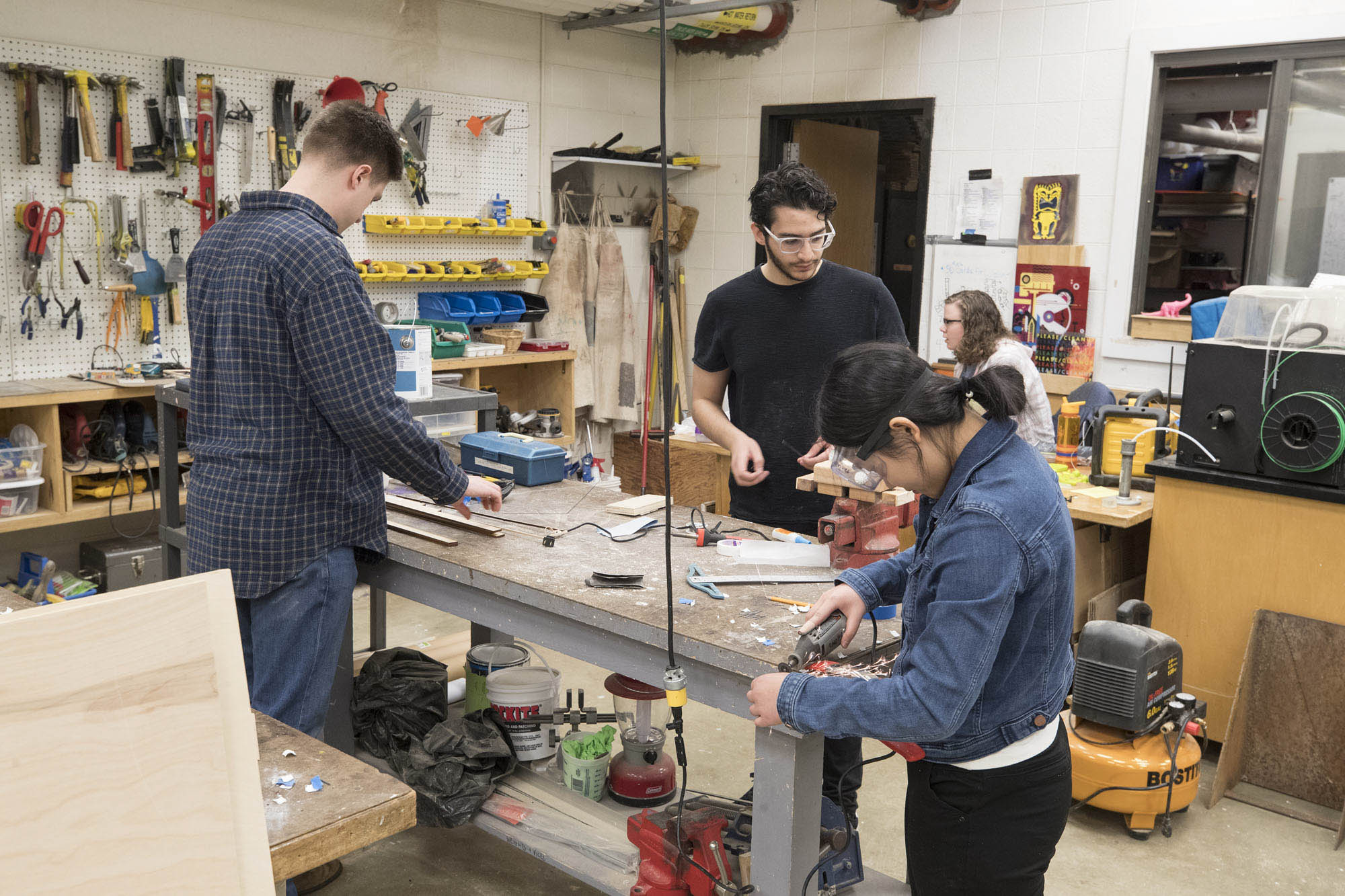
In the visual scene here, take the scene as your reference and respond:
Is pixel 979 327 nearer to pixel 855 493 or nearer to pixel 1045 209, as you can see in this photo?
pixel 1045 209

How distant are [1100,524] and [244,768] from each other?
339 cm

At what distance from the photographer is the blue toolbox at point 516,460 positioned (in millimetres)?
2963

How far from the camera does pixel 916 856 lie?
5.42 ft

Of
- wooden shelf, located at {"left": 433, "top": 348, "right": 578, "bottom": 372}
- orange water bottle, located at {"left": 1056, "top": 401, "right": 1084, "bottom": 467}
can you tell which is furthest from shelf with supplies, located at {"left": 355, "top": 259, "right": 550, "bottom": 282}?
orange water bottle, located at {"left": 1056, "top": 401, "right": 1084, "bottom": 467}

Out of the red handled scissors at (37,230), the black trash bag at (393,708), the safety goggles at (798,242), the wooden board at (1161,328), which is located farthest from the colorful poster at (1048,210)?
the red handled scissors at (37,230)

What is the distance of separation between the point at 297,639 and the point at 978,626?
56.0 inches

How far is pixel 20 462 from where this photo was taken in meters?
3.80

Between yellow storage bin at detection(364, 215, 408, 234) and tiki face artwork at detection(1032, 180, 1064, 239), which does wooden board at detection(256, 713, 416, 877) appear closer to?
yellow storage bin at detection(364, 215, 408, 234)

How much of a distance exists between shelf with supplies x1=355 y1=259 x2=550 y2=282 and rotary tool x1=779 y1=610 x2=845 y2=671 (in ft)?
11.6

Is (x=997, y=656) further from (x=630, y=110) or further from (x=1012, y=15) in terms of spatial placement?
(x=630, y=110)

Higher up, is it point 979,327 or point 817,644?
point 979,327

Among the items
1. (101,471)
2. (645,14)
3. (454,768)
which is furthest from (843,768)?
(645,14)

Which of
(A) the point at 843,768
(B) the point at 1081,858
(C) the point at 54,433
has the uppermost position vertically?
(C) the point at 54,433

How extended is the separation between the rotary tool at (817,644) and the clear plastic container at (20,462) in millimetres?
3185
